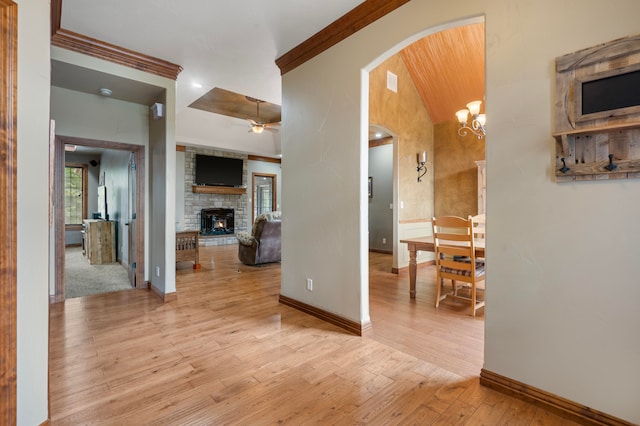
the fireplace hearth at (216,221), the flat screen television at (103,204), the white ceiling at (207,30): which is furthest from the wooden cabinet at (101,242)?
the white ceiling at (207,30)

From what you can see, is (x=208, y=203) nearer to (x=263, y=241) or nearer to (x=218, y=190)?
(x=218, y=190)

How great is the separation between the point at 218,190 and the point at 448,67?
6.70 meters

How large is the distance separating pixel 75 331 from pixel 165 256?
1.12 meters

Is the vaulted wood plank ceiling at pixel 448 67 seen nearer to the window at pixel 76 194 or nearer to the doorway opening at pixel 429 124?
the doorway opening at pixel 429 124

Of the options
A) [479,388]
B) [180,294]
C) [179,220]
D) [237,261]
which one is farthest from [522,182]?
[179,220]

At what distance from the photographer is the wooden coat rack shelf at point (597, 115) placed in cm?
142

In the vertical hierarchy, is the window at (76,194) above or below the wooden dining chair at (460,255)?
above

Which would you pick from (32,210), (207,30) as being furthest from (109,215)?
(32,210)

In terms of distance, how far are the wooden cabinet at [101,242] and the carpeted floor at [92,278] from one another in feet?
0.68

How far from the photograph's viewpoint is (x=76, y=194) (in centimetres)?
878

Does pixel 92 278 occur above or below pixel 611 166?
below

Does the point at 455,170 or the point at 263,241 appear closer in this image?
the point at 263,241

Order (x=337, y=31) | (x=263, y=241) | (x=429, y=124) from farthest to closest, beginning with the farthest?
(x=429, y=124), (x=263, y=241), (x=337, y=31)

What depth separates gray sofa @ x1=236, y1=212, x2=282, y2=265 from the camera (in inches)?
217
